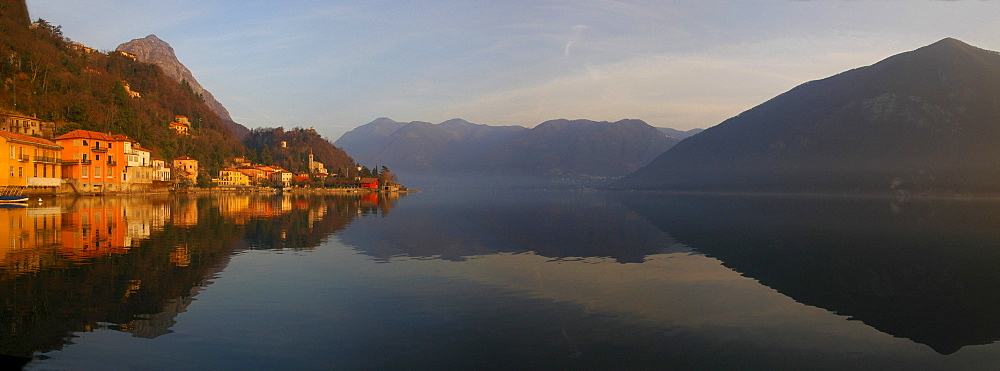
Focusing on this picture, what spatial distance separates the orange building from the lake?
2329 inches

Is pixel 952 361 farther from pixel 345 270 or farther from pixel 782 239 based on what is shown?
pixel 782 239

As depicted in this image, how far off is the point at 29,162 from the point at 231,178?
3039 inches

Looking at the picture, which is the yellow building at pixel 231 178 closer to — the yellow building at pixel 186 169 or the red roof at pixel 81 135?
the yellow building at pixel 186 169

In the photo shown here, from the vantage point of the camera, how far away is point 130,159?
88250 millimetres

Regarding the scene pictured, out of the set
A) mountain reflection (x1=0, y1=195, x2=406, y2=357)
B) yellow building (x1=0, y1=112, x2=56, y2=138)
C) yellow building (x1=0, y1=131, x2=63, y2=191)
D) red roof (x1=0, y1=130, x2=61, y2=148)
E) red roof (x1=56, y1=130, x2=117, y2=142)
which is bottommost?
mountain reflection (x1=0, y1=195, x2=406, y2=357)

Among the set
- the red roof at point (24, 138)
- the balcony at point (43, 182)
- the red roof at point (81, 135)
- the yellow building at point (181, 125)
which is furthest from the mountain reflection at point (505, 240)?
the yellow building at point (181, 125)

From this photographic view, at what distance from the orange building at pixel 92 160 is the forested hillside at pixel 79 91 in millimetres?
10492

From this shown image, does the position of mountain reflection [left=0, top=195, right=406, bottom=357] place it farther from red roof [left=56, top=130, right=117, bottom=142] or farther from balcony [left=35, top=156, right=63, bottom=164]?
red roof [left=56, top=130, right=117, bottom=142]

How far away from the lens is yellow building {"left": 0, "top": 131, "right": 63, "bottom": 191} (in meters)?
62.8

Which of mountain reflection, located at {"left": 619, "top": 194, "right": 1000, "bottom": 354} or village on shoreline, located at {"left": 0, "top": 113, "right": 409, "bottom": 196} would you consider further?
village on shoreline, located at {"left": 0, "top": 113, "right": 409, "bottom": 196}

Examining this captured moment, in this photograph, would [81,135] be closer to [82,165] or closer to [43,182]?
[82,165]

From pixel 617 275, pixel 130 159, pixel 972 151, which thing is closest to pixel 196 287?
pixel 617 275

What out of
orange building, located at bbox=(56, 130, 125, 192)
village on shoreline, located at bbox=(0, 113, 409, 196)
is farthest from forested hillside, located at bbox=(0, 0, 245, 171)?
orange building, located at bbox=(56, 130, 125, 192)

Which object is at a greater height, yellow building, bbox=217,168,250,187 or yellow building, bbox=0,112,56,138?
yellow building, bbox=0,112,56,138
